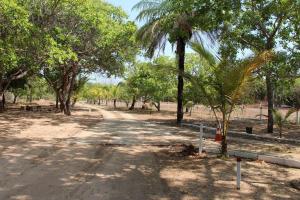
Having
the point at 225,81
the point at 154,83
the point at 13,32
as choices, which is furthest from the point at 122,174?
the point at 154,83

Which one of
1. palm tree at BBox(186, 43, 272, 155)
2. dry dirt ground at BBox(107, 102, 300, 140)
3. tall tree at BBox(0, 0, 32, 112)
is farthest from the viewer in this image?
dry dirt ground at BBox(107, 102, 300, 140)

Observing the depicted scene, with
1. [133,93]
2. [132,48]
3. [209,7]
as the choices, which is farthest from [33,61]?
[133,93]

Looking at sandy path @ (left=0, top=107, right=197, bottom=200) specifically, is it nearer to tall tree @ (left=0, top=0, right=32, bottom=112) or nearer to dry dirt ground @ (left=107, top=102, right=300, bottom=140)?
tall tree @ (left=0, top=0, right=32, bottom=112)

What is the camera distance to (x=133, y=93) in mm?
51594

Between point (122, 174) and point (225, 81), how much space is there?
4087 millimetres

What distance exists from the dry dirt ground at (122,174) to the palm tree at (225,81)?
1.56 m

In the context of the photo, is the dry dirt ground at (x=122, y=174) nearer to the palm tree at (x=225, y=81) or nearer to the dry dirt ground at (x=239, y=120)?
the palm tree at (x=225, y=81)

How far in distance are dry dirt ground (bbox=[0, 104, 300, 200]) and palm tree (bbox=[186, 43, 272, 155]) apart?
1.56 metres

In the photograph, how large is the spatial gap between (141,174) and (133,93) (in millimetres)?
41265

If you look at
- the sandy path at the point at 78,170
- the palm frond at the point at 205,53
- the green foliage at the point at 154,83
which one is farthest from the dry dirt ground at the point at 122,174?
the green foliage at the point at 154,83

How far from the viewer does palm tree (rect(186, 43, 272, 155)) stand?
11906mm

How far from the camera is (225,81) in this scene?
40.2ft

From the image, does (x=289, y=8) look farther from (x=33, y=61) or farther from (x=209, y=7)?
(x=33, y=61)

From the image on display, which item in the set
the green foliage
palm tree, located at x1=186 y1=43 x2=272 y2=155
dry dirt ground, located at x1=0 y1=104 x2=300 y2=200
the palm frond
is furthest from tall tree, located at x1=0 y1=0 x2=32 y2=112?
the green foliage
